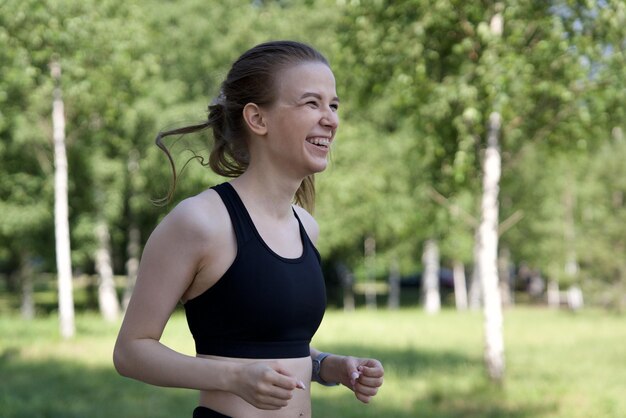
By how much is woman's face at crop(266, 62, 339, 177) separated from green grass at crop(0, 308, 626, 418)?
8213 mm

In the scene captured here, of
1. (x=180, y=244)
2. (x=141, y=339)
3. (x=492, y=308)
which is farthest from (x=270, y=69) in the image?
(x=492, y=308)

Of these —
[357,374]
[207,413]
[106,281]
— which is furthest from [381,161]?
[207,413]

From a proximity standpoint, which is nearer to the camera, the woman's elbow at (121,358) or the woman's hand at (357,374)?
the woman's elbow at (121,358)

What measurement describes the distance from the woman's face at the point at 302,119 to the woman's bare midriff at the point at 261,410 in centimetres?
54

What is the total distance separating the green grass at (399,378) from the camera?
34.5 feet

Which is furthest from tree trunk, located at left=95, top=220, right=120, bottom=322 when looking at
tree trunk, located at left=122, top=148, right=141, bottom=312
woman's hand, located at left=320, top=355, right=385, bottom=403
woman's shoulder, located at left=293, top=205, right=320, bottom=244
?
woman's hand, located at left=320, top=355, right=385, bottom=403

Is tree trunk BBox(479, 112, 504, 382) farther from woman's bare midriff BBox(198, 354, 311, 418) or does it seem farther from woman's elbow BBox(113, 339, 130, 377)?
woman's elbow BBox(113, 339, 130, 377)

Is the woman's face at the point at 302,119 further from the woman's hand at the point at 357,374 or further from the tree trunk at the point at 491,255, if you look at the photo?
the tree trunk at the point at 491,255

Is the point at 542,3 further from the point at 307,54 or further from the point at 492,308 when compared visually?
the point at 307,54

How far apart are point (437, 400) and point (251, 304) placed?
31.2 ft

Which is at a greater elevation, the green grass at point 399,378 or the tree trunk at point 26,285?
the tree trunk at point 26,285

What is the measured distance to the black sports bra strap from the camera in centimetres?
232

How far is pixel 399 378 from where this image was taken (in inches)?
535

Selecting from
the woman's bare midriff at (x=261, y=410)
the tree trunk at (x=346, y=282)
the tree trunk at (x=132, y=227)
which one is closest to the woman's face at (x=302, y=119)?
the woman's bare midriff at (x=261, y=410)
